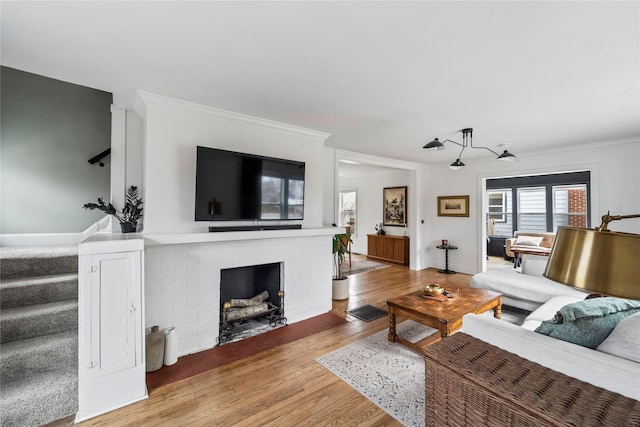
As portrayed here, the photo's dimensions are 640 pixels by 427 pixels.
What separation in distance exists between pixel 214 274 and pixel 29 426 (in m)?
1.47

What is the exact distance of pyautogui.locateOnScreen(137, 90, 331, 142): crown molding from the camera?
2424 mm

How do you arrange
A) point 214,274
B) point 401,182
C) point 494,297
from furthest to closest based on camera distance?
point 401,182 → point 494,297 → point 214,274

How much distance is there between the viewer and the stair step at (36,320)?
1984mm

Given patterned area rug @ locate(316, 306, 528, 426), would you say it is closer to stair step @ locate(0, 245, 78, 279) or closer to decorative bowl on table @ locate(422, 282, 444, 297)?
decorative bowl on table @ locate(422, 282, 444, 297)

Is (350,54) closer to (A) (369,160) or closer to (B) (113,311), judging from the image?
(B) (113,311)

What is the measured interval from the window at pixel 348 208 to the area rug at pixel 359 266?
159 centimetres

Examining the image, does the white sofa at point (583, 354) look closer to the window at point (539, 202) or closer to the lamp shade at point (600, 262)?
the lamp shade at point (600, 262)

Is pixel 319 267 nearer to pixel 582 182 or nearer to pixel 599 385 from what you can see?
pixel 599 385

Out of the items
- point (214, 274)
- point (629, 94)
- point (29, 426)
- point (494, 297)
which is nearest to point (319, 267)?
point (214, 274)

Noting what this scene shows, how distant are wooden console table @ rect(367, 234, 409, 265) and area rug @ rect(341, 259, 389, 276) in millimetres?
328

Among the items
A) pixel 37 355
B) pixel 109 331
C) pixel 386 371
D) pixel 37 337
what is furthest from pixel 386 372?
pixel 37 337

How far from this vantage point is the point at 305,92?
2.38 meters

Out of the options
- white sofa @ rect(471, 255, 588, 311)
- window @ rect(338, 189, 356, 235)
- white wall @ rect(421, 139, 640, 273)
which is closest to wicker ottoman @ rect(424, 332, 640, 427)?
white sofa @ rect(471, 255, 588, 311)

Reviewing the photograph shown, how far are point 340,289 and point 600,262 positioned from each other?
3.56 meters
